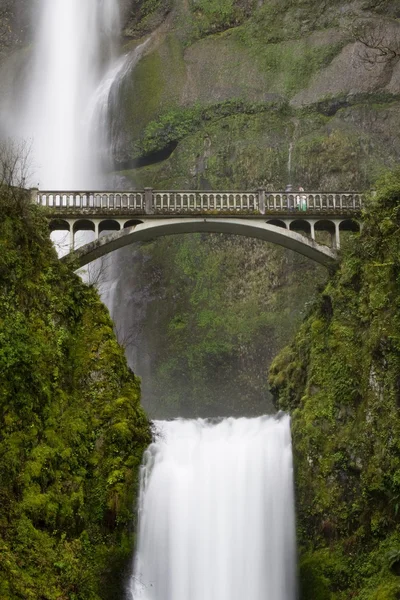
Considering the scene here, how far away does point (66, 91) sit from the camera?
49094 mm

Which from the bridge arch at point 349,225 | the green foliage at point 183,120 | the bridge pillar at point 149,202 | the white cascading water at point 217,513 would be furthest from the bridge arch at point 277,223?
the green foliage at point 183,120

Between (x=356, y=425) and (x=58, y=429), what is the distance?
7.77m

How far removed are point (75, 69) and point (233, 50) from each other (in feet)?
36.9

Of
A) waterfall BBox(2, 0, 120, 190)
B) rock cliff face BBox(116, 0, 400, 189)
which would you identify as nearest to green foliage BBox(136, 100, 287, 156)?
rock cliff face BBox(116, 0, 400, 189)

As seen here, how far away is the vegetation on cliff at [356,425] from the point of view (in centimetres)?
1800

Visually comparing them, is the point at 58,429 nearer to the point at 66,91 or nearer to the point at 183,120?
the point at 183,120

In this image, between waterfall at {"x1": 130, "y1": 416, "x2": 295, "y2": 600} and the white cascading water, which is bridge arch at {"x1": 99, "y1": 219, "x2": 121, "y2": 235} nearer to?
the white cascading water

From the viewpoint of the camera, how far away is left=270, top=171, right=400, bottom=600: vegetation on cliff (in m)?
18.0

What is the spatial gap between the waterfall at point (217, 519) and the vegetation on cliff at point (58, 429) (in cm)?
72

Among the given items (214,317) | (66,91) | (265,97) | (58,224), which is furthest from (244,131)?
(58,224)

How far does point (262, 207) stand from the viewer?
25.4 metres

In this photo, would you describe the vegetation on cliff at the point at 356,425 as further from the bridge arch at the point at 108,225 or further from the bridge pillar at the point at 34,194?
the bridge pillar at the point at 34,194

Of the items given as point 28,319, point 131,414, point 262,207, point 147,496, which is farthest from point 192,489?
point 262,207

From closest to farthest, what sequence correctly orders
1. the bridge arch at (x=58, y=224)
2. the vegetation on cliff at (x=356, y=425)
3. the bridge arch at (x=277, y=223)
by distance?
the vegetation on cliff at (x=356, y=425) → the bridge arch at (x=58, y=224) → the bridge arch at (x=277, y=223)
